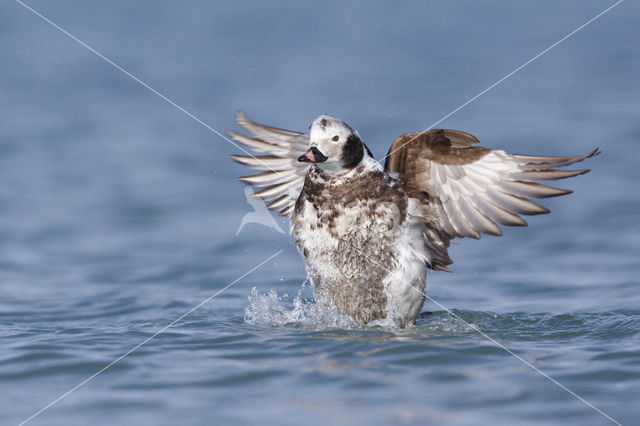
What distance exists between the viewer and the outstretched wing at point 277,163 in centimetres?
766

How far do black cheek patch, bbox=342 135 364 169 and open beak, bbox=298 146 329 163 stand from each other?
137 millimetres

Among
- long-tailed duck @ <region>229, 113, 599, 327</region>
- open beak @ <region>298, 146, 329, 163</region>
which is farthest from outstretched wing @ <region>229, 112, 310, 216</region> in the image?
open beak @ <region>298, 146, 329, 163</region>

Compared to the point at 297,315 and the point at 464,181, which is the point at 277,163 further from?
the point at 464,181

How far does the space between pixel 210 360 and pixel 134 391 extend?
655 mm

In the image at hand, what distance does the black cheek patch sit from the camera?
257 inches

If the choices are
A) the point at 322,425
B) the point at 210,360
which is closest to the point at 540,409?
the point at 322,425

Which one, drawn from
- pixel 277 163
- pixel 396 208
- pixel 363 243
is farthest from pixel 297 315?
pixel 277 163

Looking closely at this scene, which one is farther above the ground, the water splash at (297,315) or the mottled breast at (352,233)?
the mottled breast at (352,233)

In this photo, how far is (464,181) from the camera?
22.0ft

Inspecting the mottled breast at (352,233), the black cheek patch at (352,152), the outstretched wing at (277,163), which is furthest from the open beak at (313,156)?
the outstretched wing at (277,163)

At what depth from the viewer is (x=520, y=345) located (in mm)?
6004

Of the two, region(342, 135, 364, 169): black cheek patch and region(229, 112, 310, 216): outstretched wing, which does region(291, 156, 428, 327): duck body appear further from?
region(229, 112, 310, 216): outstretched wing

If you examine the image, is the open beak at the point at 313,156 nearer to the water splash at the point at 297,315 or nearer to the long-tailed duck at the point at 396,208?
the long-tailed duck at the point at 396,208

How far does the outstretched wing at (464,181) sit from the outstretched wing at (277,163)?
3.70 feet
